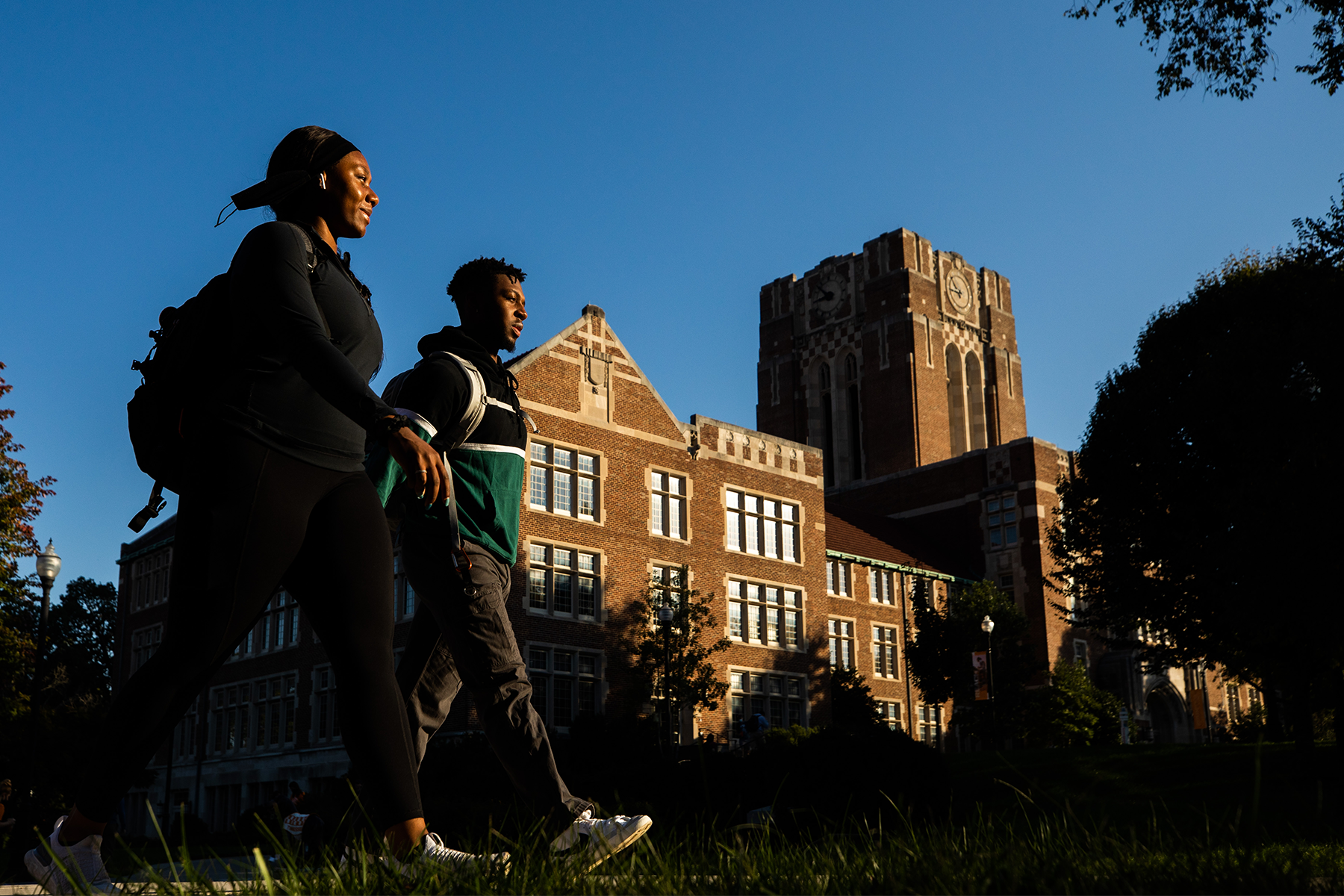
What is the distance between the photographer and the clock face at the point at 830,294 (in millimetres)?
68000

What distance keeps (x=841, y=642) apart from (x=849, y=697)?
4.00 m

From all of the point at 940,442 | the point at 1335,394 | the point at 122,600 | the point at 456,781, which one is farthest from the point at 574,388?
the point at 940,442

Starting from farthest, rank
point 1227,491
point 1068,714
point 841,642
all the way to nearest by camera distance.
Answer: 1. point 841,642
2. point 1068,714
3. point 1227,491

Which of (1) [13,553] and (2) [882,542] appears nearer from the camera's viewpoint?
(1) [13,553]

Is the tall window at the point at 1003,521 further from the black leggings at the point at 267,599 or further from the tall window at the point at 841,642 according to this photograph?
the black leggings at the point at 267,599

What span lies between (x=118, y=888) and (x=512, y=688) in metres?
1.70

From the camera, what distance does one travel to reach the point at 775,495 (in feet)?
129

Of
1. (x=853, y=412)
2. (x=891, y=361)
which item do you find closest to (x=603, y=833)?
(x=891, y=361)

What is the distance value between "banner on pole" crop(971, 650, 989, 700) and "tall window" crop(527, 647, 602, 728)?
9.76 metres

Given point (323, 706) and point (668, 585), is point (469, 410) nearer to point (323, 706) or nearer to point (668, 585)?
point (668, 585)

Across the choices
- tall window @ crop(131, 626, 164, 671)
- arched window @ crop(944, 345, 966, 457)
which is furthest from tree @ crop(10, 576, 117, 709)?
arched window @ crop(944, 345, 966, 457)

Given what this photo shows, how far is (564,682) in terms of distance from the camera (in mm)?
31797

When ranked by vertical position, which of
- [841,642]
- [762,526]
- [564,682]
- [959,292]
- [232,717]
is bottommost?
[232,717]

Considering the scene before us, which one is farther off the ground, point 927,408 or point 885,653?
point 927,408
